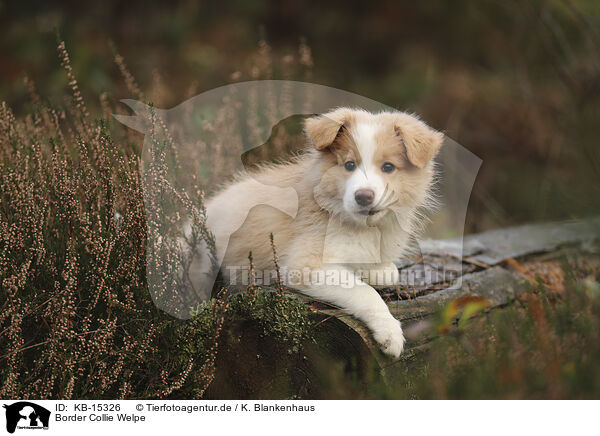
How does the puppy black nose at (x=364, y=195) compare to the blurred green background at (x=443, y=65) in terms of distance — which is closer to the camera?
the puppy black nose at (x=364, y=195)

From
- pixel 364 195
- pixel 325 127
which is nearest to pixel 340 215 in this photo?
pixel 364 195

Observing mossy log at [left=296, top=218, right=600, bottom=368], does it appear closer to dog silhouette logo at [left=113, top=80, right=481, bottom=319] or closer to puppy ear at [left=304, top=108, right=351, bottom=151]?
dog silhouette logo at [left=113, top=80, right=481, bottom=319]

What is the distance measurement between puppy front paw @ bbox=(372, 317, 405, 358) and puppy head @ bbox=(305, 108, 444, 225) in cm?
36

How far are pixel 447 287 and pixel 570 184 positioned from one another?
1160 millimetres

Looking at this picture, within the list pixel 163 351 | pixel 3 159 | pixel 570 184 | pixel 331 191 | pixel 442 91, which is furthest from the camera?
pixel 442 91

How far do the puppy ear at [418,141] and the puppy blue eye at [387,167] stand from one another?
0.06 m

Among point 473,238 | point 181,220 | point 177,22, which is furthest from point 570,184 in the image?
point 177,22

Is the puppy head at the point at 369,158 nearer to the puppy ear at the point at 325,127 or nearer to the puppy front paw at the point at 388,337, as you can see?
the puppy ear at the point at 325,127

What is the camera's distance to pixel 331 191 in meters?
2.16

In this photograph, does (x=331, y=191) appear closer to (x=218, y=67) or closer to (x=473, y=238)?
(x=473, y=238)
